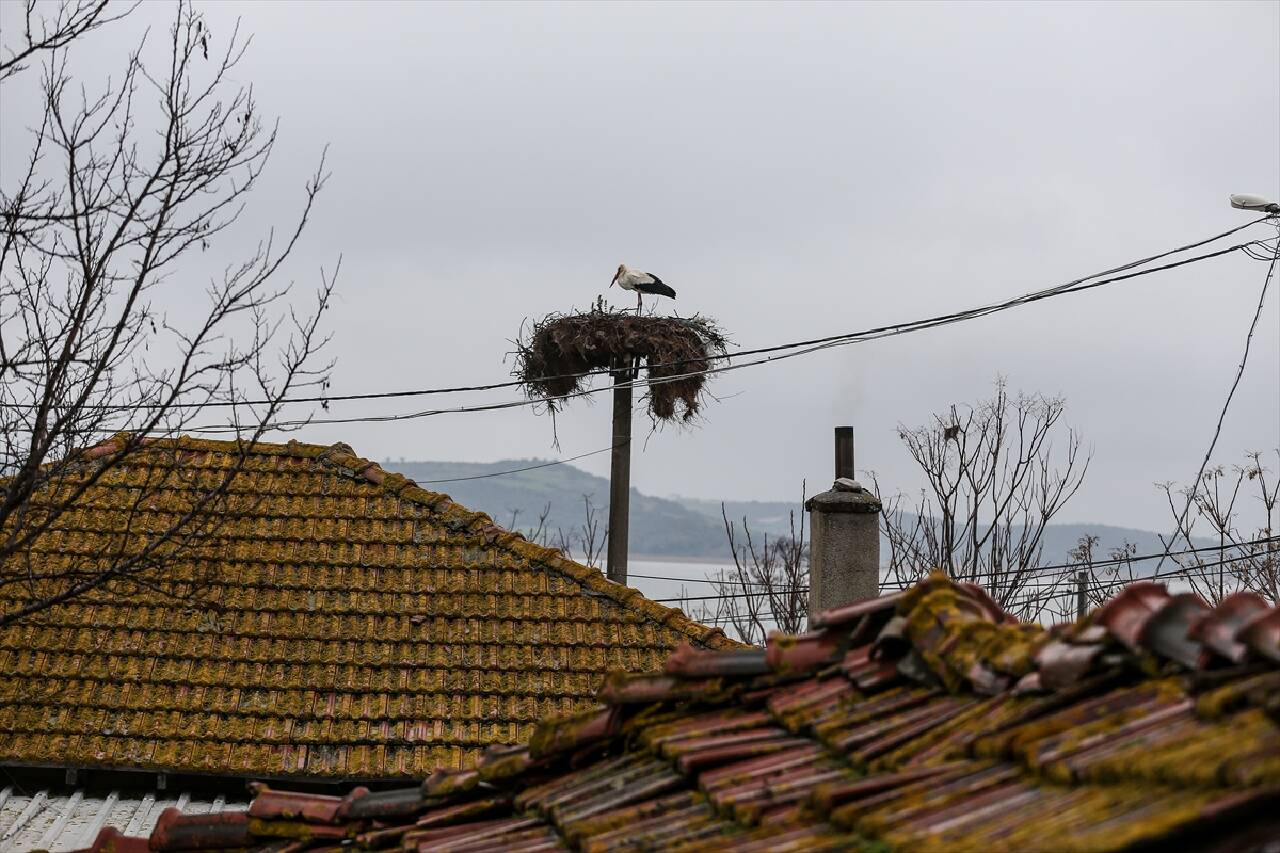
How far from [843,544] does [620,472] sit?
422cm

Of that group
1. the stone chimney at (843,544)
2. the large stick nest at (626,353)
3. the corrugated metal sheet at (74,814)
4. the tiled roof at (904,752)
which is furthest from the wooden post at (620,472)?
the tiled roof at (904,752)

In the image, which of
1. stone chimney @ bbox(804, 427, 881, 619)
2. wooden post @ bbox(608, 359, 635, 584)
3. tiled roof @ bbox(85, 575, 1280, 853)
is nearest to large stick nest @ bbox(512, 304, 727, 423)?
wooden post @ bbox(608, 359, 635, 584)

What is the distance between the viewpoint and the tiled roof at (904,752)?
7.21ft

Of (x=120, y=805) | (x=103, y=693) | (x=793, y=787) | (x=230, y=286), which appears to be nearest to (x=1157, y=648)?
(x=793, y=787)

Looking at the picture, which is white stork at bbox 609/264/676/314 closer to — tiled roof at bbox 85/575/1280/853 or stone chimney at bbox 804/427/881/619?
stone chimney at bbox 804/427/881/619

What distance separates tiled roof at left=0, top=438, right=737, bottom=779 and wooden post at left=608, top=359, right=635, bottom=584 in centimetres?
305

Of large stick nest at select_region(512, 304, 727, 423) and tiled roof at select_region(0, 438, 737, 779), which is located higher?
large stick nest at select_region(512, 304, 727, 423)

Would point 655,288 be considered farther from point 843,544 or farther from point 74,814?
point 74,814

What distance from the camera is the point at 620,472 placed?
14.5 metres

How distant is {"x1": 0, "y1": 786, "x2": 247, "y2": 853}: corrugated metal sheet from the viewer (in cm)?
771

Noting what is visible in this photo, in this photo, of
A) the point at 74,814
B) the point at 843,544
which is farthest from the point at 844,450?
the point at 74,814

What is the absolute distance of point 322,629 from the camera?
9695 mm

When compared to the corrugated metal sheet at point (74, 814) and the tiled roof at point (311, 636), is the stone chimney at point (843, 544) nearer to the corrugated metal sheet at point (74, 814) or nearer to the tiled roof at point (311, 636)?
the tiled roof at point (311, 636)

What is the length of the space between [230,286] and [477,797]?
409cm
